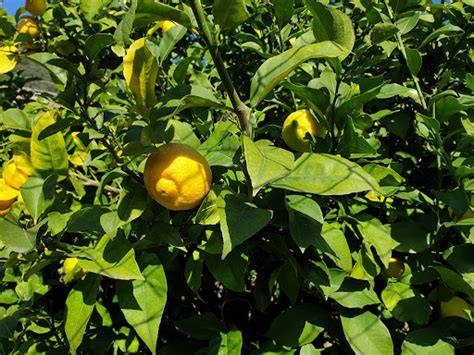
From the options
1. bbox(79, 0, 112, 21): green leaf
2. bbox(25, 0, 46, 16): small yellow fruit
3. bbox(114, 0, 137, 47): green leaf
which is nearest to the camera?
bbox(114, 0, 137, 47): green leaf

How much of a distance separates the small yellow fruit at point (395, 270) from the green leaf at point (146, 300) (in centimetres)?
52

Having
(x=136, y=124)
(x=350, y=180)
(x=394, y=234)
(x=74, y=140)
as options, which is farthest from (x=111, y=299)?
(x=350, y=180)

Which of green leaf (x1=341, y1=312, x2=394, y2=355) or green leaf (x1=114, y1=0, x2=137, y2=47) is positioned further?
green leaf (x1=341, y1=312, x2=394, y2=355)

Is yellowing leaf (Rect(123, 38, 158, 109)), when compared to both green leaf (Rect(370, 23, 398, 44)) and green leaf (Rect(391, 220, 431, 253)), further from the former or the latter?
green leaf (Rect(391, 220, 431, 253))

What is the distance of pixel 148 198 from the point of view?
2.38 feet

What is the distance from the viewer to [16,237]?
69cm

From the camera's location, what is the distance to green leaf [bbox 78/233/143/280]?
0.66 metres

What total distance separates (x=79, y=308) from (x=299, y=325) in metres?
0.44

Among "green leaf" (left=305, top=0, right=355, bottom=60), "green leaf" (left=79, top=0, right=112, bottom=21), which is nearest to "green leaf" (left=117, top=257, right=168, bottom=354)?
"green leaf" (left=305, top=0, right=355, bottom=60)

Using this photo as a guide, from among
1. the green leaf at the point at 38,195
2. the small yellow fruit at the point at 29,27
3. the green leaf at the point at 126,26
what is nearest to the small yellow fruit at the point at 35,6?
the small yellow fruit at the point at 29,27

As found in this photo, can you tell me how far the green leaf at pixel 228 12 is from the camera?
64 cm

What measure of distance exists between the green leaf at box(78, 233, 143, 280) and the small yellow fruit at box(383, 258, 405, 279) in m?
0.58

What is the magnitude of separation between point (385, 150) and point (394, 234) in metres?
0.26

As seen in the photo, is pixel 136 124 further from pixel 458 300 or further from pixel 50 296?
pixel 50 296
